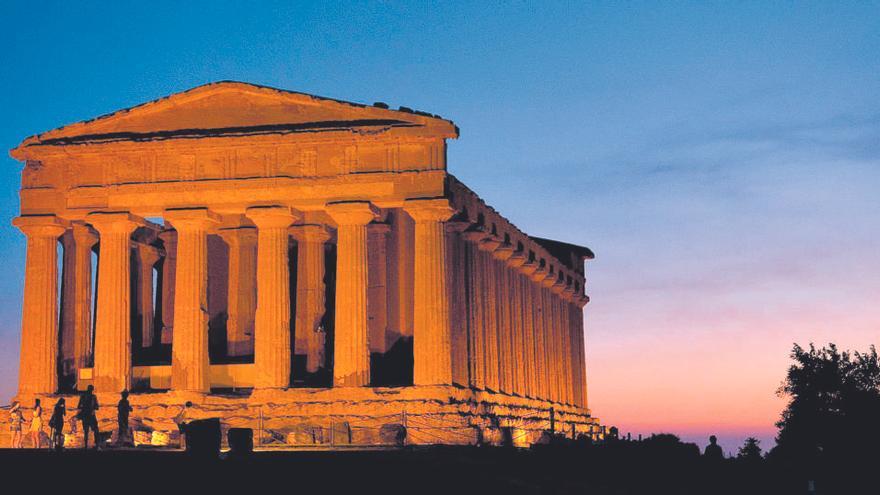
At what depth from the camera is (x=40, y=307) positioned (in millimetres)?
62312

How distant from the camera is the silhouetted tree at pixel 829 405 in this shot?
73.4 m

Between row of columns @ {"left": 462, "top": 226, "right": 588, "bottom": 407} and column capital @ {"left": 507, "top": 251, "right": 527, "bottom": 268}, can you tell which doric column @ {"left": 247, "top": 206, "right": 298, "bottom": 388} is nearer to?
row of columns @ {"left": 462, "top": 226, "right": 588, "bottom": 407}

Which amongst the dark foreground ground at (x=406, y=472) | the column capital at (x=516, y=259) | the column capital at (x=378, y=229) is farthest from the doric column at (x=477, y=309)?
the dark foreground ground at (x=406, y=472)

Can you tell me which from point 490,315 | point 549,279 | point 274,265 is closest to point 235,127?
point 274,265

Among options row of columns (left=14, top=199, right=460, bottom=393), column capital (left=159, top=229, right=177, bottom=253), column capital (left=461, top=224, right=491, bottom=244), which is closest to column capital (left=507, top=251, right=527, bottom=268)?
column capital (left=461, top=224, right=491, bottom=244)

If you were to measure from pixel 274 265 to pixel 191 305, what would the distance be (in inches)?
153

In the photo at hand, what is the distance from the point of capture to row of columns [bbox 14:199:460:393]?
59.1m

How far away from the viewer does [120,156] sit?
2442 inches

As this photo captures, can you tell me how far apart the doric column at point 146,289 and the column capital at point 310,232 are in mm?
8987

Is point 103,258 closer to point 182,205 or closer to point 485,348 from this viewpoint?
point 182,205

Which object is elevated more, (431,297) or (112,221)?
(112,221)

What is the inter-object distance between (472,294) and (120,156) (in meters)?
17.2

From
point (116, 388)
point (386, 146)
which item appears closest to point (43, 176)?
point (116, 388)

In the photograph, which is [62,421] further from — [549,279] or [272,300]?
[549,279]
